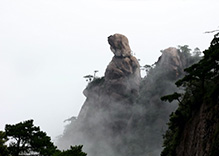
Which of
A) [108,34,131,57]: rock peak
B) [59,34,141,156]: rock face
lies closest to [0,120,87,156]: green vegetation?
[59,34,141,156]: rock face

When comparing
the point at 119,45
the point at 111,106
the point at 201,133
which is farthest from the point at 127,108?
the point at 201,133

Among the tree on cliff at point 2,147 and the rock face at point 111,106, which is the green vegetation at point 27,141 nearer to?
the tree on cliff at point 2,147

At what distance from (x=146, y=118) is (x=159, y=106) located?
532 centimetres

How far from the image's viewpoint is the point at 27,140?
60.5 feet

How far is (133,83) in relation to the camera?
235ft

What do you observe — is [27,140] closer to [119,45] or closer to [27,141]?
[27,141]

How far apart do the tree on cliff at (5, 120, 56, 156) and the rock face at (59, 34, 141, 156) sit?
46806mm

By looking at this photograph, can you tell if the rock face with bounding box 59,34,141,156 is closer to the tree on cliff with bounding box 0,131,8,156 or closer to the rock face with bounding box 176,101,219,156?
the rock face with bounding box 176,101,219,156

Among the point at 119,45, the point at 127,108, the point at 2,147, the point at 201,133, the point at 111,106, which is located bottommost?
the point at 201,133

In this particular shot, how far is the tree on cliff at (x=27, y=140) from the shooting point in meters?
17.9

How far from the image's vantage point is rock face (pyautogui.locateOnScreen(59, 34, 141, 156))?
66.4m

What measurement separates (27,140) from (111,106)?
51.4m

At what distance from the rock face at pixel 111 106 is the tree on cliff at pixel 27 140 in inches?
1843

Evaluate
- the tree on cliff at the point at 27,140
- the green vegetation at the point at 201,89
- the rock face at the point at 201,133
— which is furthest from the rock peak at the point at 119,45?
the tree on cliff at the point at 27,140
